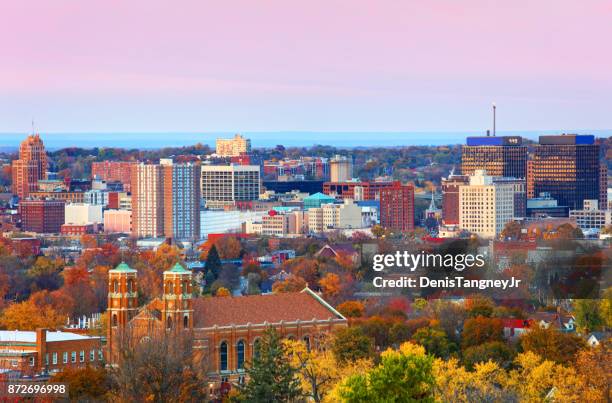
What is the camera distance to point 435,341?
79062 mm

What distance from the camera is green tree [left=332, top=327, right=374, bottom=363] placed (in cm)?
7406

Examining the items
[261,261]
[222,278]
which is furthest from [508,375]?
[261,261]

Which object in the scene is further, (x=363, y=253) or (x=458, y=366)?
(x=363, y=253)

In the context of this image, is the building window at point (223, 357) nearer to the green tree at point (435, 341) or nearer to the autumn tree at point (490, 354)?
the green tree at point (435, 341)

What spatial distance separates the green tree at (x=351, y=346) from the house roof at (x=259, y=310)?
3.72m

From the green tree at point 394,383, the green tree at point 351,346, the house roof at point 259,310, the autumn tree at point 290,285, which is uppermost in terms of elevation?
the green tree at point 394,383

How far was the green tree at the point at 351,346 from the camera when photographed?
74.1 m

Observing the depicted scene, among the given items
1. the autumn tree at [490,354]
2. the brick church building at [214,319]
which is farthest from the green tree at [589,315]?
the autumn tree at [490,354]

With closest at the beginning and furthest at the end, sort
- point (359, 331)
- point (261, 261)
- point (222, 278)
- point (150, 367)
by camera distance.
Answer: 1. point (150, 367)
2. point (359, 331)
3. point (222, 278)
4. point (261, 261)

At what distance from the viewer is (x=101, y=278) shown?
12019cm

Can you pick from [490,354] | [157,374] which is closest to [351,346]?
[490,354]

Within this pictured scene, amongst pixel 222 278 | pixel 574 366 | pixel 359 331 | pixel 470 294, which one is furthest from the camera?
pixel 222 278

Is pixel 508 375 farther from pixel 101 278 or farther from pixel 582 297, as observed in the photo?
pixel 101 278

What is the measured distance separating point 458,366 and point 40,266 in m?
65.2
